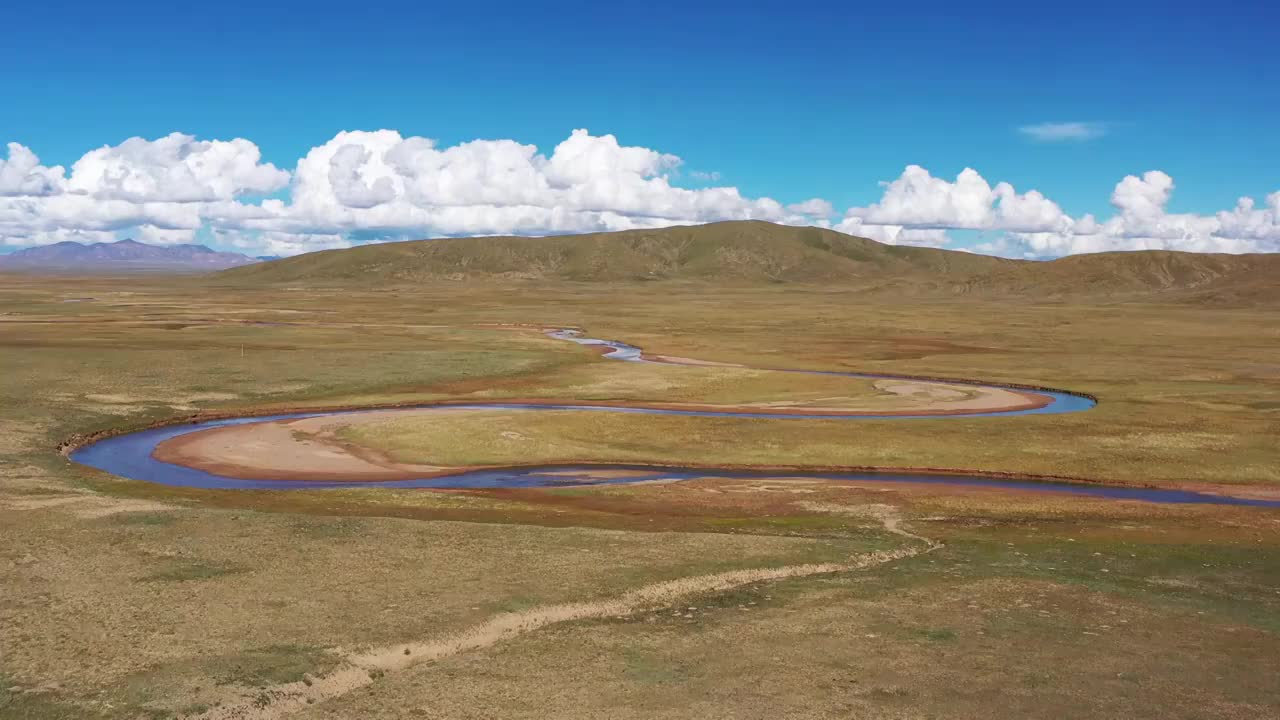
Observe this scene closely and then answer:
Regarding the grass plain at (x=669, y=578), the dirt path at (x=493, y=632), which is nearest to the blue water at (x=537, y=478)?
the grass plain at (x=669, y=578)

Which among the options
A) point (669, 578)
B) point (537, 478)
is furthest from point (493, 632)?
point (537, 478)

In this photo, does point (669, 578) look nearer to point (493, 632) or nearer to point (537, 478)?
point (493, 632)

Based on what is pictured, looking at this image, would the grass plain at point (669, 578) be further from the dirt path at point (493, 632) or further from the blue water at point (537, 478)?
the blue water at point (537, 478)

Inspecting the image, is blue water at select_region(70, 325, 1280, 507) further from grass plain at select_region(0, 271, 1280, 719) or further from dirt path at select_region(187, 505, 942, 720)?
dirt path at select_region(187, 505, 942, 720)

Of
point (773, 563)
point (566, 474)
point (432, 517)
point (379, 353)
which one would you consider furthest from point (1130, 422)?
point (379, 353)

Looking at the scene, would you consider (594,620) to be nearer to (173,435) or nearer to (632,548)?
(632,548)
